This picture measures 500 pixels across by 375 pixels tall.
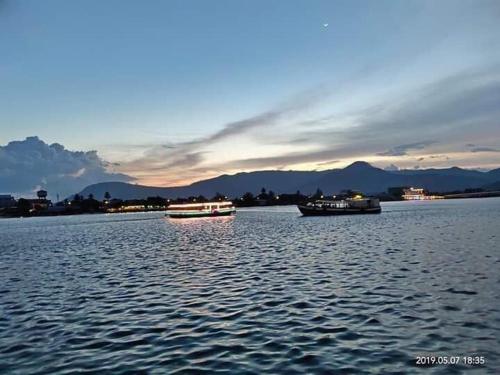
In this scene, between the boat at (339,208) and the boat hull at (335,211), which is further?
the boat at (339,208)

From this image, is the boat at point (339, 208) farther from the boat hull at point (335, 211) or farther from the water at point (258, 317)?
the water at point (258, 317)

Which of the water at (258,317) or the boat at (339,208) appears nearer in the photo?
the water at (258,317)

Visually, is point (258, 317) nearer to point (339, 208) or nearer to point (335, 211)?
point (335, 211)

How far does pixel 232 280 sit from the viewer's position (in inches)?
1444

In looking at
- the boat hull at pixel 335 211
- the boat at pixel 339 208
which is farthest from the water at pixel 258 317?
the boat at pixel 339 208

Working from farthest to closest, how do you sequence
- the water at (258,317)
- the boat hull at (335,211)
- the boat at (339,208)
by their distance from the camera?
the boat at (339,208) < the boat hull at (335,211) < the water at (258,317)

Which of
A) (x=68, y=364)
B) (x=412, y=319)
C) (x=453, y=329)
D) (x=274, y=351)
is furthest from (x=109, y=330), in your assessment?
(x=453, y=329)

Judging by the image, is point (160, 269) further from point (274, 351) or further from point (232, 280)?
point (274, 351)

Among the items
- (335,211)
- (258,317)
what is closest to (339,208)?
(335,211)

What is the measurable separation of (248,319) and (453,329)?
34.5 feet

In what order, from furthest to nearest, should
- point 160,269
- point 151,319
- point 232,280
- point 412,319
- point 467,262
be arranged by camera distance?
point 160,269 < point 467,262 < point 232,280 < point 151,319 < point 412,319

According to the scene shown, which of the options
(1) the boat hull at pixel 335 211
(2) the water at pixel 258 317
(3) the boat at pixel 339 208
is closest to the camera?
(2) the water at pixel 258 317

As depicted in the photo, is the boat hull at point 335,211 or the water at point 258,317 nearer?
the water at point 258,317

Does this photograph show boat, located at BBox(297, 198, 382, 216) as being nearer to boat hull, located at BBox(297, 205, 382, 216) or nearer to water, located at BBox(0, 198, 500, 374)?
boat hull, located at BBox(297, 205, 382, 216)
